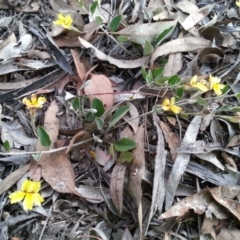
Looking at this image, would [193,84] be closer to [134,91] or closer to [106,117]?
[134,91]

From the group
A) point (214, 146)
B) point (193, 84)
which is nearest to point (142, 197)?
point (214, 146)

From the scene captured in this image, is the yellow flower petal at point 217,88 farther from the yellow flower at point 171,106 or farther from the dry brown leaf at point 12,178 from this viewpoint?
the dry brown leaf at point 12,178

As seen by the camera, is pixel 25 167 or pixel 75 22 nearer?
pixel 25 167

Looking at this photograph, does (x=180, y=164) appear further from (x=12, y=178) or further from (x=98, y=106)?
(x=12, y=178)

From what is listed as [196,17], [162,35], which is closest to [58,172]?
[162,35]

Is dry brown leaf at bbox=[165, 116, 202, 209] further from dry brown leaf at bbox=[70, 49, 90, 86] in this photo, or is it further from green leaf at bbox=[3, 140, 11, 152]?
green leaf at bbox=[3, 140, 11, 152]

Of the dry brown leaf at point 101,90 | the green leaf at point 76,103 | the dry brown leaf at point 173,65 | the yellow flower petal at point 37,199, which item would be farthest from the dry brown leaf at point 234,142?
the yellow flower petal at point 37,199

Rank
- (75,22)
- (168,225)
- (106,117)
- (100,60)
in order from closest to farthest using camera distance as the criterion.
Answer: (168,225)
(106,117)
(100,60)
(75,22)

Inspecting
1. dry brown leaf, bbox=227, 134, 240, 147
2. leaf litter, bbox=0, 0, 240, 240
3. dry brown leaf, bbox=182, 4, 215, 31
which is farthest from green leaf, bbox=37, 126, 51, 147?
dry brown leaf, bbox=182, 4, 215, 31
